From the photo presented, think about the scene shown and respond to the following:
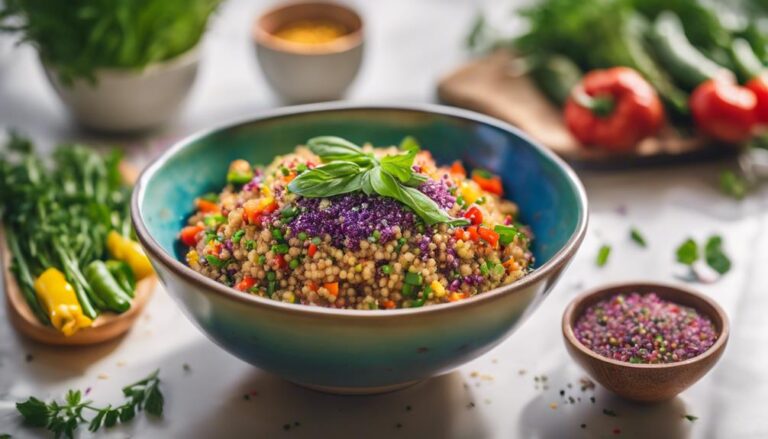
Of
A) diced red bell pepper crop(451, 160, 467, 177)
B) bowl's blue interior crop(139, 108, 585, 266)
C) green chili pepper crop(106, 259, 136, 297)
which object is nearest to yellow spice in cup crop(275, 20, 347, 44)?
bowl's blue interior crop(139, 108, 585, 266)

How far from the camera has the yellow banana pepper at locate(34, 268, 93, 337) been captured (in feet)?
8.38

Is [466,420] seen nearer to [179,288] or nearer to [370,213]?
[370,213]

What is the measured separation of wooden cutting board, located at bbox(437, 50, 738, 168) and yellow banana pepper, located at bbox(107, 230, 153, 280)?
1.67 metres

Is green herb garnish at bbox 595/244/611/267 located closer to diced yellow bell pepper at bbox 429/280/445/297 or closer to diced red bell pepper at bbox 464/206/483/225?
diced red bell pepper at bbox 464/206/483/225

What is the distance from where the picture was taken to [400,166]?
7.57ft

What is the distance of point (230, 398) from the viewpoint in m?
2.46

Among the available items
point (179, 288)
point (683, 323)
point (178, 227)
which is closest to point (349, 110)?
point (178, 227)

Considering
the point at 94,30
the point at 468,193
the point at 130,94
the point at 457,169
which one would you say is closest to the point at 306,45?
the point at 130,94

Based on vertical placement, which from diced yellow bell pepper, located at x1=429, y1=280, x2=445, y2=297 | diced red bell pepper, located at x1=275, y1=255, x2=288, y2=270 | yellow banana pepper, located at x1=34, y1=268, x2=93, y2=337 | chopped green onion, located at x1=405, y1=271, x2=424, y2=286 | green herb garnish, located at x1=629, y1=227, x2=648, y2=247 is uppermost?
diced red bell pepper, located at x1=275, y1=255, x2=288, y2=270

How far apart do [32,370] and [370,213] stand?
111 cm

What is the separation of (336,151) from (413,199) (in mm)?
307

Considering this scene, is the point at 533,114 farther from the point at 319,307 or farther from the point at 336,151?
the point at 319,307

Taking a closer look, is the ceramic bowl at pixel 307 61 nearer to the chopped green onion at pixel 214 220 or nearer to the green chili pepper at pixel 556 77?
the green chili pepper at pixel 556 77

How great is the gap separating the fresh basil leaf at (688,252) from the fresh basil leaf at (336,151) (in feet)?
4.06
